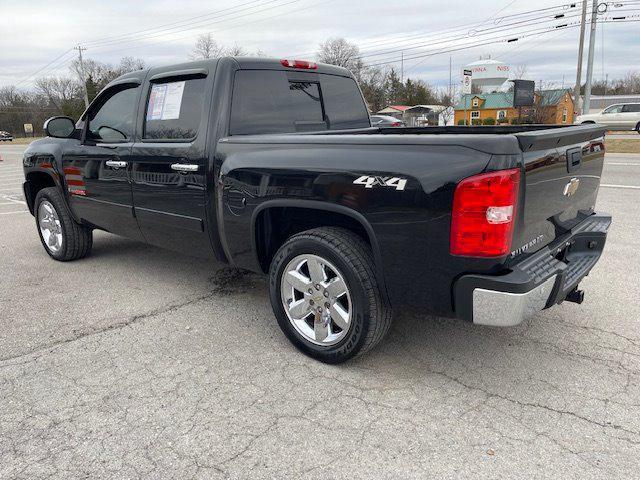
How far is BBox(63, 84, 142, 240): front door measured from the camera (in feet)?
14.6

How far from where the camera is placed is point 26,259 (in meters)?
5.82

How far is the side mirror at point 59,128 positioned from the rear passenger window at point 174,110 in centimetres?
128

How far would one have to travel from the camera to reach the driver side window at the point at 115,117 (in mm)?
4438

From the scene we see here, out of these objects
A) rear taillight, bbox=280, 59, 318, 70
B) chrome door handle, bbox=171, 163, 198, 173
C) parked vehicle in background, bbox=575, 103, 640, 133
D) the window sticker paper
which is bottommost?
parked vehicle in background, bbox=575, 103, 640, 133

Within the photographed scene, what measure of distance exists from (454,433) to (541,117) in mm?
38050

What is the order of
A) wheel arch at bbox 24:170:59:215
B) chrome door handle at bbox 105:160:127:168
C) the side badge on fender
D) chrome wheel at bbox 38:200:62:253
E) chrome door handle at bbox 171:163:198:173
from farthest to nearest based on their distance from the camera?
wheel arch at bbox 24:170:59:215 → chrome wheel at bbox 38:200:62:253 → chrome door handle at bbox 105:160:127:168 → chrome door handle at bbox 171:163:198:173 → the side badge on fender

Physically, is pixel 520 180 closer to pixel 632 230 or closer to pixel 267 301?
pixel 267 301

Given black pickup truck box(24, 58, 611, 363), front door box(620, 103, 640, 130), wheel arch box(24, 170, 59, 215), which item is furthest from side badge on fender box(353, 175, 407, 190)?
front door box(620, 103, 640, 130)

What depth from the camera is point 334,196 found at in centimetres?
295

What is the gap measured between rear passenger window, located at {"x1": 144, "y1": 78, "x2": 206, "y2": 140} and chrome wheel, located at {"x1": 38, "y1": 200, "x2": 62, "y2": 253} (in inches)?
79.4

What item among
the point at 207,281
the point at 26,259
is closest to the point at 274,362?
the point at 207,281

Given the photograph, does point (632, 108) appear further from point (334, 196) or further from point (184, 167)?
point (334, 196)

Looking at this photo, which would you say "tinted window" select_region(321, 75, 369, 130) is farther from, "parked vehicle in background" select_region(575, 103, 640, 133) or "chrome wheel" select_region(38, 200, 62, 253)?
"parked vehicle in background" select_region(575, 103, 640, 133)

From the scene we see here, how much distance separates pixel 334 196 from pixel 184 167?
138cm
